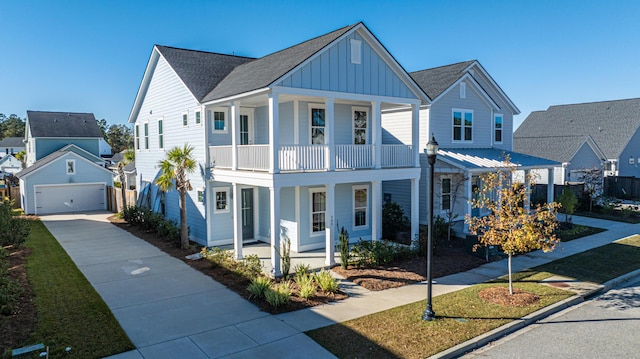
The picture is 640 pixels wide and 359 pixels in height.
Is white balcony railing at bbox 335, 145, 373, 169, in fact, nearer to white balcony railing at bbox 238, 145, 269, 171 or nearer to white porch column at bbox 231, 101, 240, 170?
white balcony railing at bbox 238, 145, 269, 171

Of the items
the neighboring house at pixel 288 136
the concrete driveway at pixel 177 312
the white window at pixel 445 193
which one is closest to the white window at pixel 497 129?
the white window at pixel 445 193

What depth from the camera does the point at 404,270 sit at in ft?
41.2

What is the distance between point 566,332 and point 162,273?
1075 centimetres

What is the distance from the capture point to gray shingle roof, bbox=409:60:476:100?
1945cm

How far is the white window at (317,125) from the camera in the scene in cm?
1517

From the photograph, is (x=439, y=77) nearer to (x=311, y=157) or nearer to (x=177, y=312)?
(x=311, y=157)

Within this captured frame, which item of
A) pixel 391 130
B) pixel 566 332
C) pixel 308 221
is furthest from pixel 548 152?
pixel 566 332

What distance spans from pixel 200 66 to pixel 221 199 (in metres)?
5.98

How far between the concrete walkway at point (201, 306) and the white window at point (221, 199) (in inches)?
107

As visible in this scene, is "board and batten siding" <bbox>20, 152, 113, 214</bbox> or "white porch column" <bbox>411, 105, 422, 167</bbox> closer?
"white porch column" <bbox>411, 105, 422, 167</bbox>

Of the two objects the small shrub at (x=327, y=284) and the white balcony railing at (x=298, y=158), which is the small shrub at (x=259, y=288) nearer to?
the small shrub at (x=327, y=284)

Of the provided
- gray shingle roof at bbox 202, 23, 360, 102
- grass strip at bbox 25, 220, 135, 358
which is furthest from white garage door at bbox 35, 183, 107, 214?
gray shingle roof at bbox 202, 23, 360, 102

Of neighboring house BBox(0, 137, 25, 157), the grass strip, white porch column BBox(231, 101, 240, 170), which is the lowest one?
the grass strip

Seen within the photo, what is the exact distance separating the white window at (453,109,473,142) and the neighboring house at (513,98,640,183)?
12.1 meters
